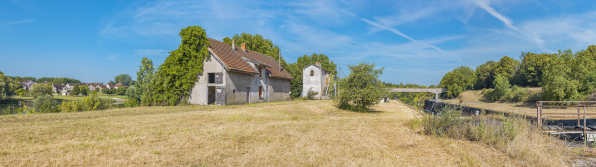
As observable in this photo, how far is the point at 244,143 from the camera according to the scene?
7777 millimetres

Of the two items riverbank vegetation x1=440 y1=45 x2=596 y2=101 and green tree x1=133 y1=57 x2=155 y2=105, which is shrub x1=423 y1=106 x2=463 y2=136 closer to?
riverbank vegetation x1=440 y1=45 x2=596 y2=101

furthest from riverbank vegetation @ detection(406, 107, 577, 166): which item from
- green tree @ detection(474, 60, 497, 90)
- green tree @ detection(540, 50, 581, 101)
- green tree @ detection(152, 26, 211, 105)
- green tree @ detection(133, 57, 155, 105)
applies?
green tree @ detection(474, 60, 497, 90)

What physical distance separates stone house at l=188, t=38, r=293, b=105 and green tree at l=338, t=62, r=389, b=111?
33.3 feet

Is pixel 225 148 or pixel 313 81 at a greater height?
pixel 313 81

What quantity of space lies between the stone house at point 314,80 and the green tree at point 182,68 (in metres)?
20.9

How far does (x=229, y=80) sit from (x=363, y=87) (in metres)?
12.1

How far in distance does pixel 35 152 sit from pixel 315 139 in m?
7.03

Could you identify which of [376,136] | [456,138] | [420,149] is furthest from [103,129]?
[456,138]

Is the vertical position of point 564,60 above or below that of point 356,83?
above

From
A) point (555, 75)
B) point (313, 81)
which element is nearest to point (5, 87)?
point (313, 81)

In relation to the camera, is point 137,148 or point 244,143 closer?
point 137,148

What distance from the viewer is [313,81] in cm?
4325

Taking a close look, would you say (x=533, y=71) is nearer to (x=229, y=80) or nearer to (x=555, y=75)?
(x=555, y=75)

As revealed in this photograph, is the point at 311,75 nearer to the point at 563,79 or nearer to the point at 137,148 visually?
the point at 563,79
